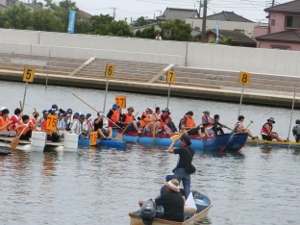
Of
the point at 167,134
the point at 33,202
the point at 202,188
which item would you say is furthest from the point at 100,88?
the point at 33,202

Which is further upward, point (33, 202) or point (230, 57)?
point (230, 57)

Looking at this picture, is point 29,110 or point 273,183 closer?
point 273,183

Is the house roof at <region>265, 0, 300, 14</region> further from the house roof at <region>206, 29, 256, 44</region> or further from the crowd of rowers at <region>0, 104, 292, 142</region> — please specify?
the crowd of rowers at <region>0, 104, 292, 142</region>

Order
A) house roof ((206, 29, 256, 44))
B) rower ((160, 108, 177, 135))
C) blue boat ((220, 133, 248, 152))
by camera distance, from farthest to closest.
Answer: house roof ((206, 29, 256, 44)) < rower ((160, 108, 177, 135)) < blue boat ((220, 133, 248, 152))

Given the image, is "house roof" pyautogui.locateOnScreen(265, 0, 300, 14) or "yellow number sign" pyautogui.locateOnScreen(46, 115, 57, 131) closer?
"yellow number sign" pyautogui.locateOnScreen(46, 115, 57, 131)

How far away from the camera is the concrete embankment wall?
73500mm

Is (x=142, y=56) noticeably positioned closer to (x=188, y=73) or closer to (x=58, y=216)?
(x=188, y=73)

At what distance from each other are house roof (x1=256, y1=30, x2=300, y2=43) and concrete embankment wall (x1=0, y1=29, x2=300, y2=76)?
16748 millimetres

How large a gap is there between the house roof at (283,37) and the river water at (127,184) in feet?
167

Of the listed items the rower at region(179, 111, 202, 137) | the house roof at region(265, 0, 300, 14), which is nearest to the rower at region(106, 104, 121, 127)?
the rower at region(179, 111, 202, 137)

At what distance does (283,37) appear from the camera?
9100 cm

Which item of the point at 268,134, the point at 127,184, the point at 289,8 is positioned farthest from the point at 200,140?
the point at 289,8

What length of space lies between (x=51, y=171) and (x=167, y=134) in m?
9.77

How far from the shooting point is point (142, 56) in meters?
75.4
